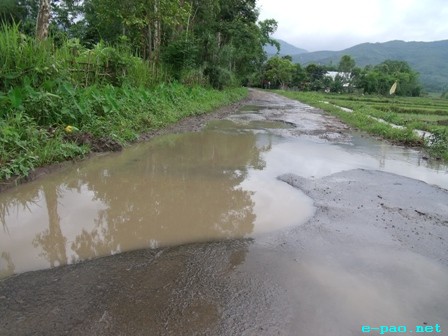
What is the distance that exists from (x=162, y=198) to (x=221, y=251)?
1673 mm

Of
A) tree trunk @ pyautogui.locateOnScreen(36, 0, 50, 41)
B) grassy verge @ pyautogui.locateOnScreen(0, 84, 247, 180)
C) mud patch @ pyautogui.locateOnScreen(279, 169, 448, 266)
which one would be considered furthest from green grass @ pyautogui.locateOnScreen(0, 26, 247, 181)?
mud patch @ pyautogui.locateOnScreen(279, 169, 448, 266)

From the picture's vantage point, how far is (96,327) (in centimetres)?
221

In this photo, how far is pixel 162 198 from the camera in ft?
15.5

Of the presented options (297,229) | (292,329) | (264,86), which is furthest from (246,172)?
(264,86)

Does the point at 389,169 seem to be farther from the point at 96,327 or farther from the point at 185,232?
the point at 96,327

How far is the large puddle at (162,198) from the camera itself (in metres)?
3.44

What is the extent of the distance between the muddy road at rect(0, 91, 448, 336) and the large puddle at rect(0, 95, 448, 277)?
0.02 meters

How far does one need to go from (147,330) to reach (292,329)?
3.24 ft

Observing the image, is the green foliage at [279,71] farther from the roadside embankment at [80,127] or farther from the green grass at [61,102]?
the green grass at [61,102]

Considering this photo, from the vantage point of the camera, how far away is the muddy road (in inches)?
94.1

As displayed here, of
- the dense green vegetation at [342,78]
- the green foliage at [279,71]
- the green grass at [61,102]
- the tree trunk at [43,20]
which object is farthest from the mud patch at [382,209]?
the green foliage at [279,71]

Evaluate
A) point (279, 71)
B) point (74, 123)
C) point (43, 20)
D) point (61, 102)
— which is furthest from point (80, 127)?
point (279, 71)

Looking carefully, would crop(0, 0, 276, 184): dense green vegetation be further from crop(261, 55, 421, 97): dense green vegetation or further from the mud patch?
crop(261, 55, 421, 97): dense green vegetation

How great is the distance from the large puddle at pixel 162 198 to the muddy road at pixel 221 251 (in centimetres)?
2
